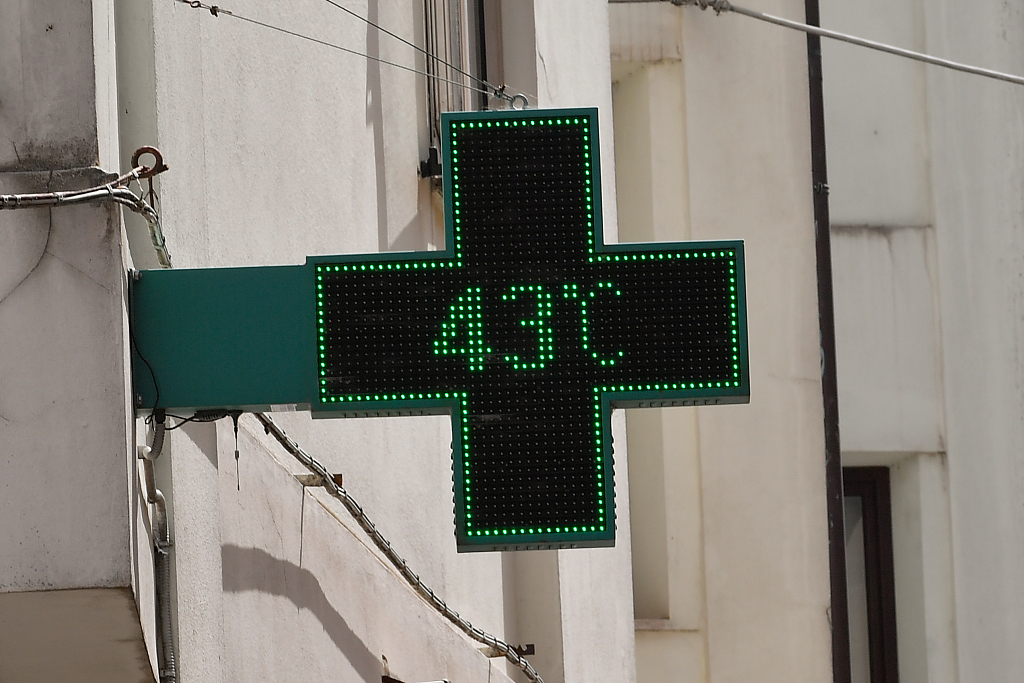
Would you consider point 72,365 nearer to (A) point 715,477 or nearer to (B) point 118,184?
(B) point 118,184

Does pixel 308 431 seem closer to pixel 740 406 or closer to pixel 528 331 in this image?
pixel 528 331

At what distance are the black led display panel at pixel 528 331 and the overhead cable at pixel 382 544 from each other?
1641 millimetres

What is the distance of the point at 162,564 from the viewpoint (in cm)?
491

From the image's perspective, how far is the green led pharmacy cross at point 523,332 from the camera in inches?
172

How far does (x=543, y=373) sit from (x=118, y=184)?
4.05 ft

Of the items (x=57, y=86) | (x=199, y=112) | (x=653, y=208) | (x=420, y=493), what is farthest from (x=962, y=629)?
(x=57, y=86)

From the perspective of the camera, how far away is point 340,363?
438cm

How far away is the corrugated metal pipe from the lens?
15.7ft

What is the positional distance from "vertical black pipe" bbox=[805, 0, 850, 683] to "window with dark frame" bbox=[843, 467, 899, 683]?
3.24 feet

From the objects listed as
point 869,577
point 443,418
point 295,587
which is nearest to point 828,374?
point 869,577

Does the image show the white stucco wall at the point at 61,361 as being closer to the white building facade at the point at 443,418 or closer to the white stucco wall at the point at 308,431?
the white building facade at the point at 443,418

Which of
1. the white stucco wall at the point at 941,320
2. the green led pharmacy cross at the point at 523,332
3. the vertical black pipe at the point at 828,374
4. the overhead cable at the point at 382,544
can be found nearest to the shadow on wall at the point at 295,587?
the overhead cable at the point at 382,544

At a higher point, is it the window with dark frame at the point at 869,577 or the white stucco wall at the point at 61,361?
the white stucco wall at the point at 61,361

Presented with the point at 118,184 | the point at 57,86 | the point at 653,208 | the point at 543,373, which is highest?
the point at 653,208
